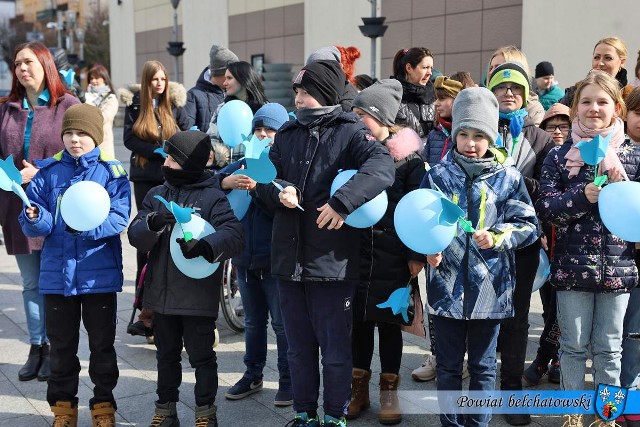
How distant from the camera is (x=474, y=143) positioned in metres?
3.38

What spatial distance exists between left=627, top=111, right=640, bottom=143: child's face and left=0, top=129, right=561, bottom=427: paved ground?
1.57 meters

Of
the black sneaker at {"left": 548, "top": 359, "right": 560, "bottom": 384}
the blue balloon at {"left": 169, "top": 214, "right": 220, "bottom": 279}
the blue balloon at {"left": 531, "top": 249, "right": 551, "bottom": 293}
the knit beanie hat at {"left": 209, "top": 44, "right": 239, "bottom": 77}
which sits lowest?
the black sneaker at {"left": 548, "top": 359, "right": 560, "bottom": 384}

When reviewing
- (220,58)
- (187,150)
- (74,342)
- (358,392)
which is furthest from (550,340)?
(220,58)

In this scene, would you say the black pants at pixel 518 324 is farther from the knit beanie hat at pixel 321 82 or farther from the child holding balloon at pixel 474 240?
the knit beanie hat at pixel 321 82

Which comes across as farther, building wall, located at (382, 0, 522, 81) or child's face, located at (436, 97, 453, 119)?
building wall, located at (382, 0, 522, 81)

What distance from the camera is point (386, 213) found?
3.77 metres

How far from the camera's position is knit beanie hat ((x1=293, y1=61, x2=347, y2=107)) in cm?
353

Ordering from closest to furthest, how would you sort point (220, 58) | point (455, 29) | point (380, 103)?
point (380, 103) → point (220, 58) → point (455, 29)

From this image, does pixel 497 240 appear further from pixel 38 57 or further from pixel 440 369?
pixel 38 57

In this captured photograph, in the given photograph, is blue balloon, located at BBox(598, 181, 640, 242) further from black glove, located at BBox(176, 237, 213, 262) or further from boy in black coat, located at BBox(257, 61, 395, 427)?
black glove, located at BBox(176, 237, 213, 262)

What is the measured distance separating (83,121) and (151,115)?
1728 mm

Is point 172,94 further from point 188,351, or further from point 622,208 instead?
point 622,208

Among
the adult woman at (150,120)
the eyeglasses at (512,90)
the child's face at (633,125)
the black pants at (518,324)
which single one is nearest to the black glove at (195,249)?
the black pants at (518,324)

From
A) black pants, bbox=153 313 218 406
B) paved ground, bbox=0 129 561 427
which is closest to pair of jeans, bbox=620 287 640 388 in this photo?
paved ground, bbox=0 129 561 427
